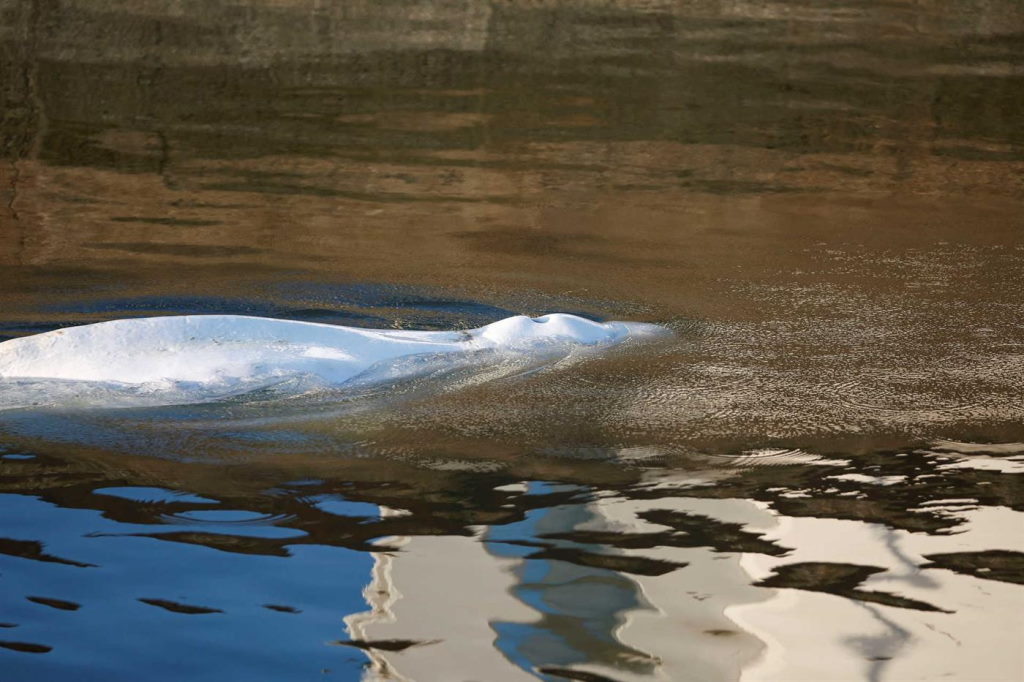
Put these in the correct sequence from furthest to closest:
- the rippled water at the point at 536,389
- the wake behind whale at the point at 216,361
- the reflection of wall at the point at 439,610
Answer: the wake behind whale at the point at 216,361
the rippled water at the point at 536,389
the reflection of wall at the point at 439,610

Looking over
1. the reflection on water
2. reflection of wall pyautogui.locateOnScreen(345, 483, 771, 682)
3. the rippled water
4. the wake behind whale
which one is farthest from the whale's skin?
reflection of wall pyautogui.locateOnScreen(345, 483, 771, 682)

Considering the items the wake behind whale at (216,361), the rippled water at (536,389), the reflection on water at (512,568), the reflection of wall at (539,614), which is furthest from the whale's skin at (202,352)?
the reflection of wall at (539,614)

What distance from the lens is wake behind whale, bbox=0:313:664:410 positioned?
111 inches

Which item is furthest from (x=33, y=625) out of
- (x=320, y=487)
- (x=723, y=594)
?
(x=723, y=594)

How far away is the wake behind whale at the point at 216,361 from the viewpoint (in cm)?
282

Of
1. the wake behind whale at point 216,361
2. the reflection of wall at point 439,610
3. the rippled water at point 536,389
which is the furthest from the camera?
the wake behind whale at point 216,361

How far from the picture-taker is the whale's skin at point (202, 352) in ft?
9.40

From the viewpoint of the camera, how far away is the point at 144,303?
3703 millimetres

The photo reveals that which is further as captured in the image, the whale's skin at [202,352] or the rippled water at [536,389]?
the whale's skin at [202,352]

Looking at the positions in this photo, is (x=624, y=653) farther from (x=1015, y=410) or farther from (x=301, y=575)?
(x=1015, y=410)

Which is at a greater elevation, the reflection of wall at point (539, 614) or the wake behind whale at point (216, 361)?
the wake behind whale at point (216, 361)

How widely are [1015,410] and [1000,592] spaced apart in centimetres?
101

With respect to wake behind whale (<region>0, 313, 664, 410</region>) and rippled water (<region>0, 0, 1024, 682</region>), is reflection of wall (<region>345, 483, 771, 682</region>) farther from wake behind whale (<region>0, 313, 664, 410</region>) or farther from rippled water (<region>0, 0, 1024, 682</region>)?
wake behind whale (<region>0, 313, 664, 410</region>)

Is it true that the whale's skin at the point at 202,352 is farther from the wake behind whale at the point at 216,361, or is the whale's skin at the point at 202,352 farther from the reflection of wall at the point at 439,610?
the reflection of wall at the point at 439,610
